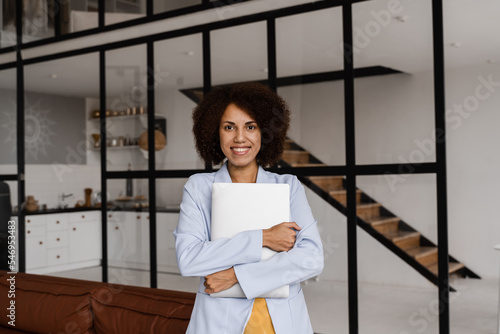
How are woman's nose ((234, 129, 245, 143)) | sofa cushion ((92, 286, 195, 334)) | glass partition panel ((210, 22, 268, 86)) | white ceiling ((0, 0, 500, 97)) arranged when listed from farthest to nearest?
glass partition panel ((210, 22, 268, 86))
white ceiling ((0, 0, 500, 97))
sofa cushion ((92, 286, 195, 334))
woman's nose ((234, 129, 245, 143))

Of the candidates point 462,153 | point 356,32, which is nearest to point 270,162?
point 356,32

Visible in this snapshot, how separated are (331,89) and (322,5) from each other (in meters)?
0.52

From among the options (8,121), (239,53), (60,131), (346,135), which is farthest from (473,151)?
(60,131)

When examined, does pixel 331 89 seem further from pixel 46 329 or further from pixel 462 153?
pixel 46 329

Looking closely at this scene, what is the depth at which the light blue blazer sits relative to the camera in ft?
4.39

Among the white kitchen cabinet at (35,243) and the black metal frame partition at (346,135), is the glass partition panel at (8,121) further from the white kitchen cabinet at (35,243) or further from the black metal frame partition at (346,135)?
the black metal frame partition at (346,135)

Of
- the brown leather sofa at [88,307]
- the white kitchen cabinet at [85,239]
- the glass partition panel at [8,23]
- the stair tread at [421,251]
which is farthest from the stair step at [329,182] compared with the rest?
the glass partition panel at [8,23]

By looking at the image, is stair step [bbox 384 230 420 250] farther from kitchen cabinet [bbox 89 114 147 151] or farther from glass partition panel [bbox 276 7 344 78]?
kitchen cabinet [bbox 89 114 147 151]

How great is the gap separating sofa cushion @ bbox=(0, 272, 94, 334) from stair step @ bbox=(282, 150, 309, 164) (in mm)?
1526

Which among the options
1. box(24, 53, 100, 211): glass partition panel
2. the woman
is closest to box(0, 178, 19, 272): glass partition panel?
box(24, 53, 100, 211): glass partition panel

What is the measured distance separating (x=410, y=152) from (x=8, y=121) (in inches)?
156

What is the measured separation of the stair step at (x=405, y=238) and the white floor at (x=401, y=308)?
0.26 meters

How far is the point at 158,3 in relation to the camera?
12.9ft

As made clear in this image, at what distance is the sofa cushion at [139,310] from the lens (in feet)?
6.68
